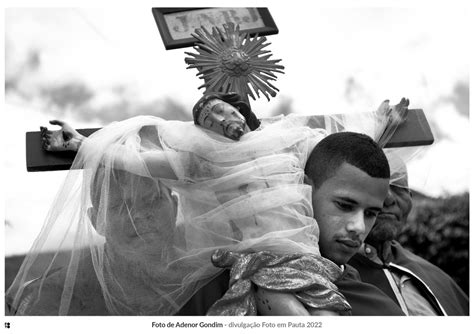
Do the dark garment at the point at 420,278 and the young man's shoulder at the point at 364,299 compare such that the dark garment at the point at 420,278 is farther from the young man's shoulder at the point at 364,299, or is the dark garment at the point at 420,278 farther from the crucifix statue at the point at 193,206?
the crucifix statue at the point at 193,206

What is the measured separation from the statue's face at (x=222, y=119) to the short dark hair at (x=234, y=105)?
0.02 m

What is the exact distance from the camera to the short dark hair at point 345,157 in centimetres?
398

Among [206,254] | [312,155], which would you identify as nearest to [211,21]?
[312,155]

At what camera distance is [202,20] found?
4.74 meters

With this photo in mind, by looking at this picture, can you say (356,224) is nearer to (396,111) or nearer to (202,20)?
(396,111)

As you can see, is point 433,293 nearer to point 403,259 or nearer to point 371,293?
point 403,259

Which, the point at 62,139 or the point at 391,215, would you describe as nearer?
the point at 62,139

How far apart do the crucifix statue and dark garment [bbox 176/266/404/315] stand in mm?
31

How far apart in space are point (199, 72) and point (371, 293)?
1.12m

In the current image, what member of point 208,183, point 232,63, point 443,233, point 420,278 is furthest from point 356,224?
point 443,233

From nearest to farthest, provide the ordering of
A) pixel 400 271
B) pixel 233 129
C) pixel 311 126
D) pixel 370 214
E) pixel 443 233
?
pixel 233 129, pixel 370 214, pixel 311 126, pixel 400 271, pixel 443 233

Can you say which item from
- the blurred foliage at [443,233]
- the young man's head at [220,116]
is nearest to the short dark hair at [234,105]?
the young man's head at [220,116]

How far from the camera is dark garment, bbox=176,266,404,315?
13.0 ft

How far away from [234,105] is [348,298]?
0.86m
